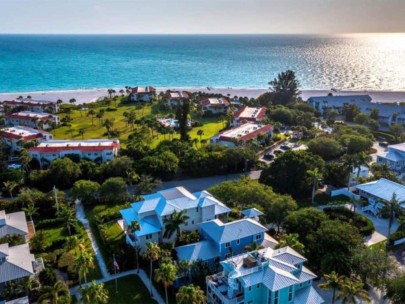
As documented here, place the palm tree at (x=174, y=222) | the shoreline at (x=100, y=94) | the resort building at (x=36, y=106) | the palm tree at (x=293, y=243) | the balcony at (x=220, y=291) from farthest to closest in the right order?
1. the shoreline at (x=100, y=94)
2. the resort building at (x=36, y=106)
3. the palm tree at (x=174, y=222)
4. the palm tree at (x=293, y=243)
5. the balcony at (x=220, y=291)

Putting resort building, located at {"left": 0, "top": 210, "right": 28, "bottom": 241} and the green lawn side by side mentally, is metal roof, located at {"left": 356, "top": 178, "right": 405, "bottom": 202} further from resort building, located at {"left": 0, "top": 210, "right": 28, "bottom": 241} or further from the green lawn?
resort building, located at {"left": 0, "top": 210, "right": 28, "bottom": 241}

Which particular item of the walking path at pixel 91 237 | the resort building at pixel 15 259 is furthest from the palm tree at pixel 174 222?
the resort building at pixel 15 259

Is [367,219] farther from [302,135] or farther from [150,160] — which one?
[302,135]

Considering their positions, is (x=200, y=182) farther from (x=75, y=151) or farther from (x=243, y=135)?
(x=75, y=151)

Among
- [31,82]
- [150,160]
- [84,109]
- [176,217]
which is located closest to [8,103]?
[84,109]

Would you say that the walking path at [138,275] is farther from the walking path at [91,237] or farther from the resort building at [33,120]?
the resort building at [33,120]
